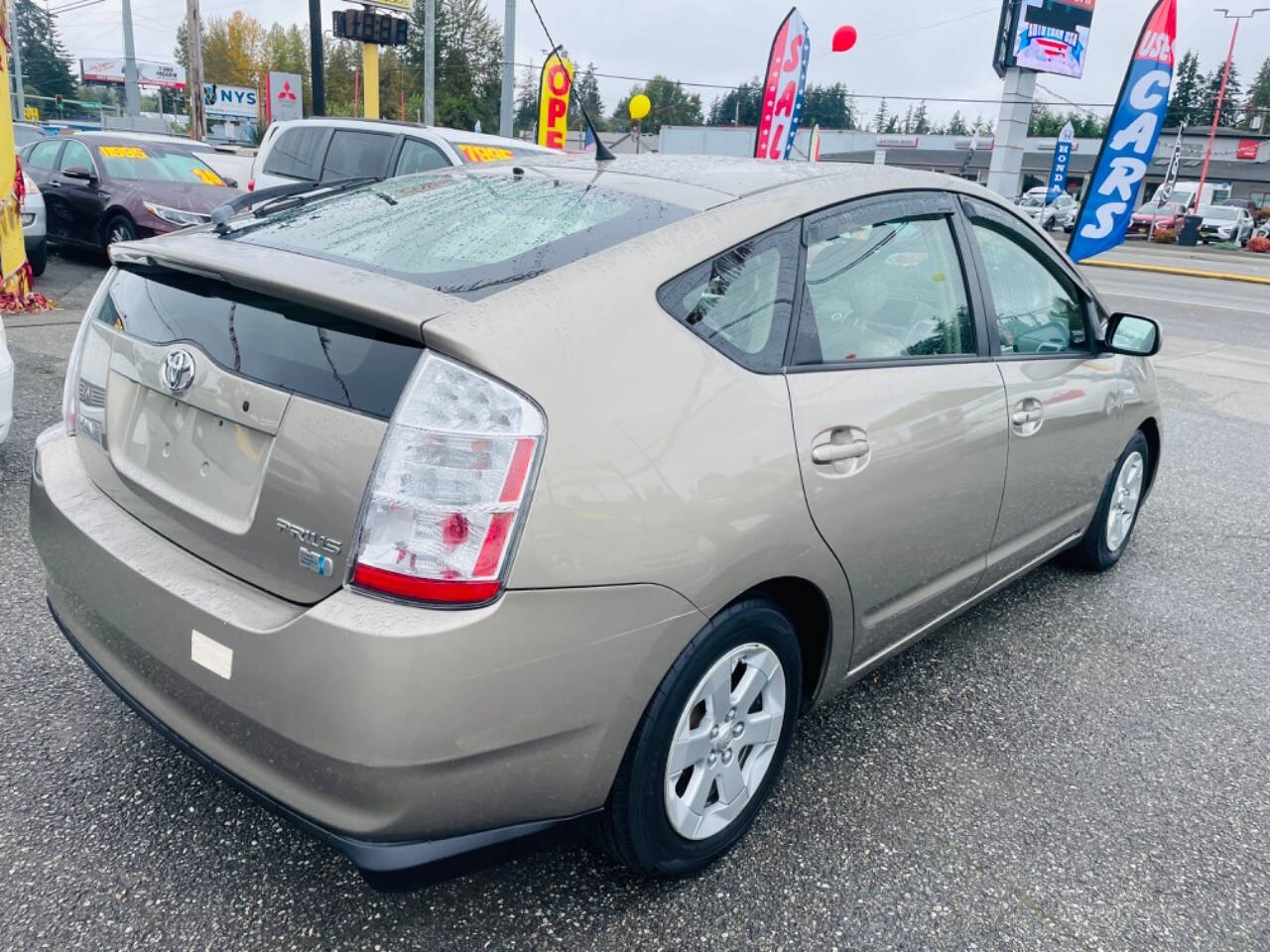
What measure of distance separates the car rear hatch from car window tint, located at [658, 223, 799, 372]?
0.54 metres

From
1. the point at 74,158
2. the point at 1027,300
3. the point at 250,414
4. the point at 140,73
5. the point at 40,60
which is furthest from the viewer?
the point at 40,60

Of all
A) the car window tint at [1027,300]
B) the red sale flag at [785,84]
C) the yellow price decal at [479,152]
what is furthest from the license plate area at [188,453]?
the red sale flag at [785,84]

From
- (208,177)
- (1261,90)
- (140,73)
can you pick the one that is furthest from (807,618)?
(1261,90)

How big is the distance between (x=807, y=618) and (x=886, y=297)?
918 millimetres

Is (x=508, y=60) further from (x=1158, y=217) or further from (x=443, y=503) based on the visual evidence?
(x=1158, y=217)

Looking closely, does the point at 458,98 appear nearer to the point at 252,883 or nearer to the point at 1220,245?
the point at 1220,245

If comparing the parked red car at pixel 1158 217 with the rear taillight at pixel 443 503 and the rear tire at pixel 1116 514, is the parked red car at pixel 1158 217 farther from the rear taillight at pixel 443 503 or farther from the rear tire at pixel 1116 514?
the rear taillight at pixel 443 503

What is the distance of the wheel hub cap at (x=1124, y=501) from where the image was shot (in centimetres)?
409

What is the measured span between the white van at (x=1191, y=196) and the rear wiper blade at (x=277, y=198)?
44714 millimetres

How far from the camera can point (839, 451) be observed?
7.52 ft

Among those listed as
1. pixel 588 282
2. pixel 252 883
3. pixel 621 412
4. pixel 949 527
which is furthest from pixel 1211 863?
pixel 252 883

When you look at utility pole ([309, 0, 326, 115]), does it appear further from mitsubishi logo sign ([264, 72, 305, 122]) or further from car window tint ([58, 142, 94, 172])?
mitsubishi logo sign ([264, 72, 305, 122])

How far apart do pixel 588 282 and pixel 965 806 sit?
1.73 meters

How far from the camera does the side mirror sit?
353cm
